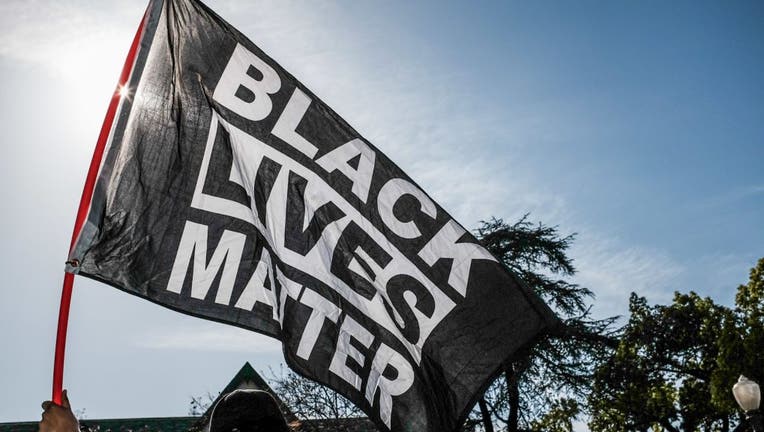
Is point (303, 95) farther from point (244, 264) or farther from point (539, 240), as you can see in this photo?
point (539, 240)

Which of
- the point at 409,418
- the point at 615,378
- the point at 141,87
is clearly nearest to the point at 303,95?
the point at 141,87

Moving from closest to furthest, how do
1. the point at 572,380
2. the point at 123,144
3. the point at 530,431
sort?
the point at 123,144, the point at 572,380, the point at 530,431

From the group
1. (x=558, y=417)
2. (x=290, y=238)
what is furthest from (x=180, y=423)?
(x=290, y=238)

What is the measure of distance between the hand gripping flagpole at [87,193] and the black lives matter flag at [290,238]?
4cm

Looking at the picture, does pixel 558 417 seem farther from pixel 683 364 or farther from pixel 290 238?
pixel 290 238

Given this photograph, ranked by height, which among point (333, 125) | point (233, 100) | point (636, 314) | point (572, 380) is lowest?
point (333, 125)

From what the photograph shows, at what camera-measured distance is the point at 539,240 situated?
2138cm

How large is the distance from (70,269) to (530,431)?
19.3 metres

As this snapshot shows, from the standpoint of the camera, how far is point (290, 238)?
14.3ft

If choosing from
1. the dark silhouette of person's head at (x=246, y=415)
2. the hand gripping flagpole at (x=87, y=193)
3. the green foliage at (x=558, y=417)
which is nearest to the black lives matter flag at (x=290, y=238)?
the hand gripping flagpole at (x=87, y=193)

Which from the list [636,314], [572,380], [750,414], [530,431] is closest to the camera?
[750,414]

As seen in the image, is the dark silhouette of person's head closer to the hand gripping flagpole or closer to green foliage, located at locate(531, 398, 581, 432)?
the hand gripping flagpole

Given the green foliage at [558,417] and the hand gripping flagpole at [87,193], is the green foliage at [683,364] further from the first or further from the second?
the hand gripping flagpole at [87,193]

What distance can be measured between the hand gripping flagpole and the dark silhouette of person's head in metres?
1.45
